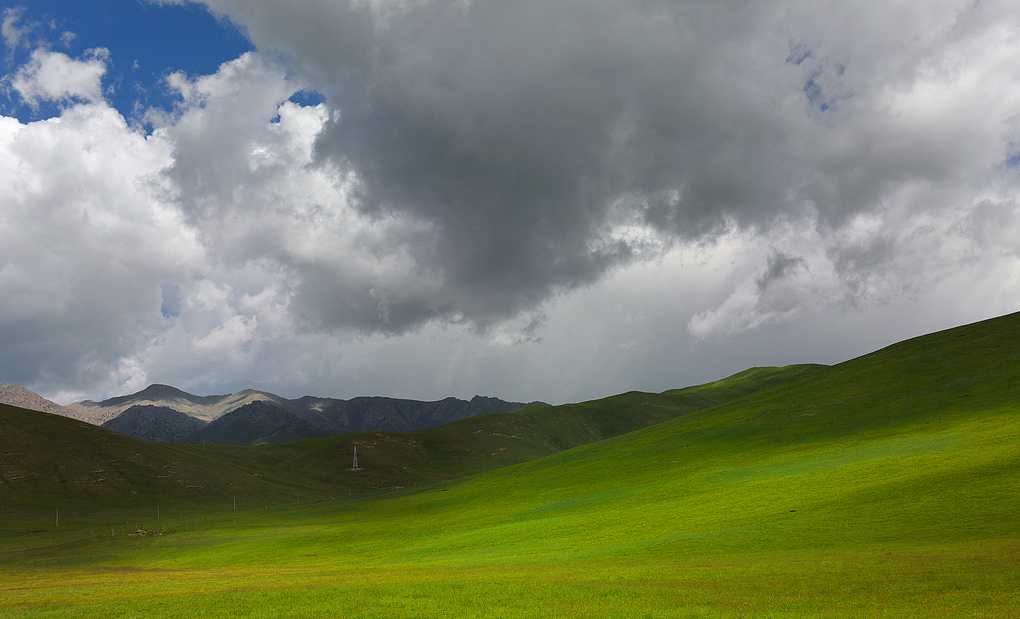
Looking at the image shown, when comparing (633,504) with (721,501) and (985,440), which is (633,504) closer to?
(721,501)

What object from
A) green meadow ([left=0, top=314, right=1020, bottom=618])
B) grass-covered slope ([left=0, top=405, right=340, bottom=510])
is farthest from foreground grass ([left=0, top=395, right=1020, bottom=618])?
grass-covered slope ([left=0, top=405, right=340, bottom=510])

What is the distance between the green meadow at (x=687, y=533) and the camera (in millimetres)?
30406

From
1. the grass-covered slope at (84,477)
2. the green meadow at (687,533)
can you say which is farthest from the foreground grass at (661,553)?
the grass-covered slope at (84,477)

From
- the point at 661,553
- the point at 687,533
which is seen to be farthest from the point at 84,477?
the point at 661,553

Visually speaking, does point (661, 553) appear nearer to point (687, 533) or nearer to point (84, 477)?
point (687, 533)

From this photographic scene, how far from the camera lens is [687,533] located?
5181 cm

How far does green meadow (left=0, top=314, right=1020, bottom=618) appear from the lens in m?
30.4

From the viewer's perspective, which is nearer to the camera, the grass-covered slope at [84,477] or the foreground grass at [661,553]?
the foreground grass at [661,553]

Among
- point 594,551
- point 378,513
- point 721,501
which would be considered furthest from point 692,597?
point 378,513

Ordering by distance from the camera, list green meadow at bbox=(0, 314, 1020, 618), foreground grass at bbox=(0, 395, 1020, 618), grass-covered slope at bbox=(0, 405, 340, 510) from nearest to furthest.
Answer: foreground grass at bbox=(0, 395, 1020, 618), green meadow at bbox=(0, 314, 1020, 618), grass-covered slope at bbox=(0, 405, 340, 510)

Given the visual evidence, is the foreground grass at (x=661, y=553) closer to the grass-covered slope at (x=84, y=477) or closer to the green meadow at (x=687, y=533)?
the green meadow at (x=687, y=533)

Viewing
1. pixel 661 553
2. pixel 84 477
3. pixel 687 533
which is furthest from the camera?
pixel 84 477

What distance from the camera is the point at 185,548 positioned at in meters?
91.1

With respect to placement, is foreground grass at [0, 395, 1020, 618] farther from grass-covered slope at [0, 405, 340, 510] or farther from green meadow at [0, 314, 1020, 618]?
grass-covered slope at [0, 405, 340, 510]
